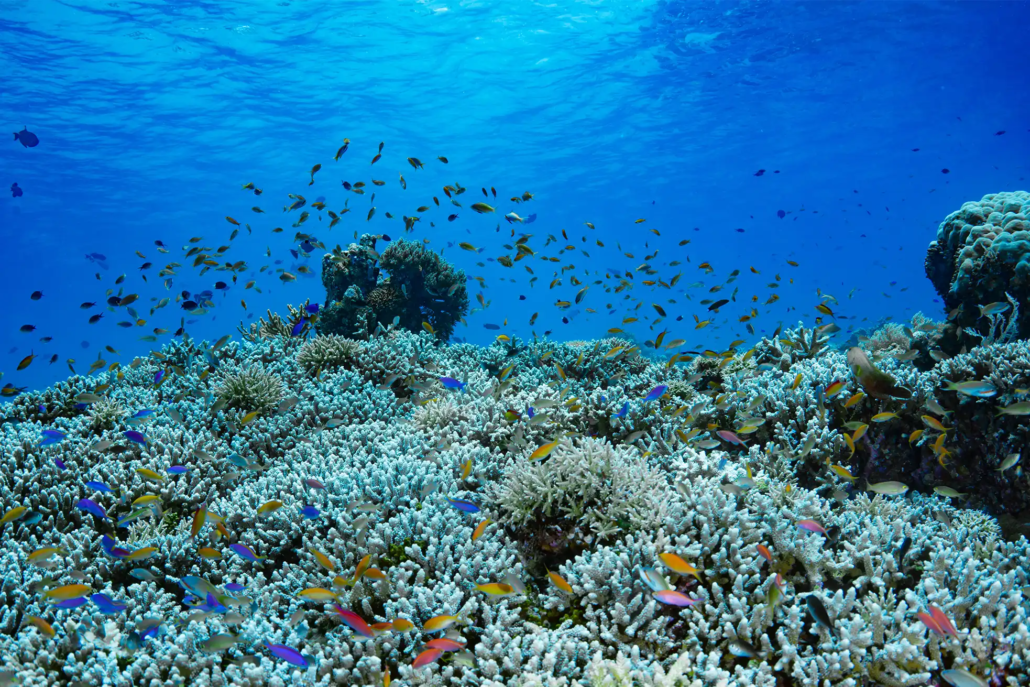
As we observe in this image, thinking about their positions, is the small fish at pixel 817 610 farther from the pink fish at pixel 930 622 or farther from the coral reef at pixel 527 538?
the pink fish at pixel 930 622

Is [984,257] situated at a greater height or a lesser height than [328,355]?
greater

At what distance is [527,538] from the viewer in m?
4.44

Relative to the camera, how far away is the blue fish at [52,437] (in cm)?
601

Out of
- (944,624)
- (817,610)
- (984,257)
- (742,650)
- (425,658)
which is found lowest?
(742,650)

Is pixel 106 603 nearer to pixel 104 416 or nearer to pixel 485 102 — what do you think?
pixel 104 416

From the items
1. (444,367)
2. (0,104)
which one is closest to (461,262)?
(0,104)

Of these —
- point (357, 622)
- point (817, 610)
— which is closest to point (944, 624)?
point (817, 610)

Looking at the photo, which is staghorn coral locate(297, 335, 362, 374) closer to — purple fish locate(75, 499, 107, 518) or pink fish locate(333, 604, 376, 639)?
purple fish locate(75, 499, 107, 518)

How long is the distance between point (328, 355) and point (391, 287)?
4.74m

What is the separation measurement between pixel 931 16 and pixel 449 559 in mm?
34612

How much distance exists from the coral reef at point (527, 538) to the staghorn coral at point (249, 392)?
4 cm

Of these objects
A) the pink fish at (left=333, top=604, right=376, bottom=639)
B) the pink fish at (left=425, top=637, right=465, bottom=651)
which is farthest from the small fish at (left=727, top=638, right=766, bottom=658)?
the pink fish at (left=333, top=604, right=376, bottom=639)

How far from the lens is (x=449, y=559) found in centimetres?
394

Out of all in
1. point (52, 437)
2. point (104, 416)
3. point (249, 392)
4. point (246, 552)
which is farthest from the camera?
point (249, 392)
